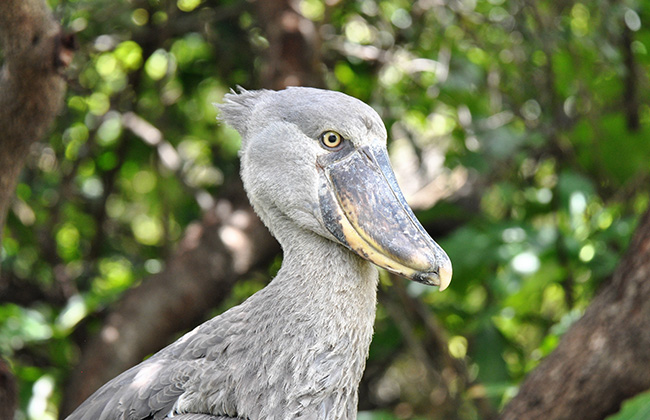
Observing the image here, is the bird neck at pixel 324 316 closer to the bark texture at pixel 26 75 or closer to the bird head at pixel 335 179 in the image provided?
the bird head at pixel 335 179

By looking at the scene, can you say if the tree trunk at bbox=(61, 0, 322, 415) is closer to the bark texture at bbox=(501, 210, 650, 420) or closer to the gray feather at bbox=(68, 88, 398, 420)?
the bark texture at bbox=(501, 210, 650, 420)

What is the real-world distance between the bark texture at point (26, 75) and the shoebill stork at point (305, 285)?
0.52m

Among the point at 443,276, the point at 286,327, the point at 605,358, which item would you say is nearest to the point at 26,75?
the point at 286,327

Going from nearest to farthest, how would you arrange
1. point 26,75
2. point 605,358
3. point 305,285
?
point 305,285 < point 26,75 < point 605,358

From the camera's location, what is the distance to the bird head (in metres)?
1.61

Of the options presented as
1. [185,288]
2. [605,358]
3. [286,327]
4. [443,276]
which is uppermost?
[443,276]

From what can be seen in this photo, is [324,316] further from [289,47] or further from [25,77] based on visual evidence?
[289,47]

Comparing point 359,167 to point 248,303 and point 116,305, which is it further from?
point 116,305

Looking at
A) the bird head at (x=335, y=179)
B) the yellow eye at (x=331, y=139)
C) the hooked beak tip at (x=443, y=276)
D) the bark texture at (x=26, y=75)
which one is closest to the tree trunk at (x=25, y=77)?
the bark texture at (x=26, y=75)

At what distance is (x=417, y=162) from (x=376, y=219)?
2182mm

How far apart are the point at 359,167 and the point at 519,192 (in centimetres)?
219

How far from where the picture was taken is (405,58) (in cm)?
388

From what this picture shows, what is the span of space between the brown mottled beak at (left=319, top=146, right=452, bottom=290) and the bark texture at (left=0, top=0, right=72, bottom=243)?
70 cm

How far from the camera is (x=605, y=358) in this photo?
242cm
